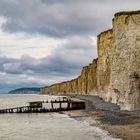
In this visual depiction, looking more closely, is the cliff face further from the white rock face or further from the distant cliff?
the white rock face

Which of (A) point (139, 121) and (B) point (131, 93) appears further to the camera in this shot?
(B) point (131, 93)

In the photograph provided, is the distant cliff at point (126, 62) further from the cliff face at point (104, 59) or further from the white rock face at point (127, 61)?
the cliff face at point (104, 59)

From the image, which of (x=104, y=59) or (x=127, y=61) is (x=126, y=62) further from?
(x=104, y=59)

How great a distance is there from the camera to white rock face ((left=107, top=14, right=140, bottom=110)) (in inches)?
1679

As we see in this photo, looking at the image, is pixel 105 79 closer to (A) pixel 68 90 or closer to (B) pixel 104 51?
(B) pixel 104 51

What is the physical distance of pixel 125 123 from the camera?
3388 centimetres

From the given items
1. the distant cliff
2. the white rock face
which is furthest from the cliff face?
the white rock face

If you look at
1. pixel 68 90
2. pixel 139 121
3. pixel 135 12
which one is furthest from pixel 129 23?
pixel 68 90

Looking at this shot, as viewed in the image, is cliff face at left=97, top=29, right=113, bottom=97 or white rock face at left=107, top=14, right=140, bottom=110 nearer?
white rock face at left=107, top=14, right=140, bottom=110

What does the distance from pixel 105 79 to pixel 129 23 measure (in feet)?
106

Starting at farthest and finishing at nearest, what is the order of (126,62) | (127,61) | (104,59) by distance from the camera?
(104,59) < (126,62) < (127,61)

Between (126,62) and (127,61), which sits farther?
(126,62)

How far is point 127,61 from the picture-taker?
148 feet

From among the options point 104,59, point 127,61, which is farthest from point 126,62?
point 104,59
